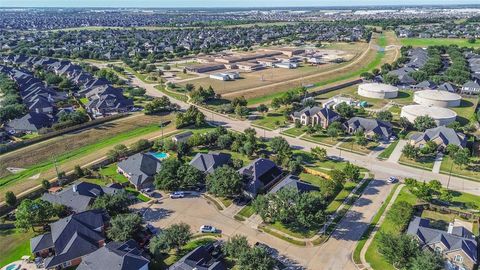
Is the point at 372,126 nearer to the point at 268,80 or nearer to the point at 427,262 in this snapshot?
the point at 427,262

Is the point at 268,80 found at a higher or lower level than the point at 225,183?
lower

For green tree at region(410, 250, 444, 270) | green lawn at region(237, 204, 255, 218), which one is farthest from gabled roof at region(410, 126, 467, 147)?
green lawn at region(237, 204, 255, 218)

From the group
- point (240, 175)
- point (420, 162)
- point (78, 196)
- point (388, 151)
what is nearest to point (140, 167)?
point (78, 196)

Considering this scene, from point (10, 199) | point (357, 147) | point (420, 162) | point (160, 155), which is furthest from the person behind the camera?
point (357, 147)

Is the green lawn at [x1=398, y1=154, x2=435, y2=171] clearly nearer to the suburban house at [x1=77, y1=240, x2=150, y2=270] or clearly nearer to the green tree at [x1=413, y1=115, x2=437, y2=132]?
the green tree at [x1=413, y1=115, x2=437, y2=132]

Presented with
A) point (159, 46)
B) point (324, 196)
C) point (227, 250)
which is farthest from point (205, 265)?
point (159, 46)

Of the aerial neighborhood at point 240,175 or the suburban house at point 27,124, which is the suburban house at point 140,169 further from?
the suburban house at point 27,124

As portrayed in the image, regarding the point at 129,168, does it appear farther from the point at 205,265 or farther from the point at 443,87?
the point at 443,87
